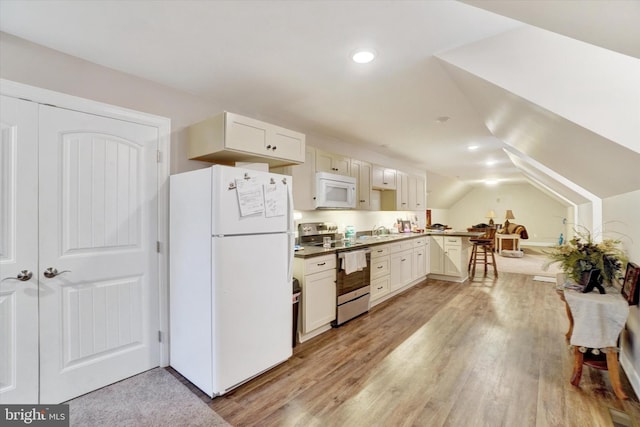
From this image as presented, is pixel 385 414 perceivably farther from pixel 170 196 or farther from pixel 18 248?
pixel 18 248

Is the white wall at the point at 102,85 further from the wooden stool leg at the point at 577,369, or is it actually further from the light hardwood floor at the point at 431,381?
the wooden stool leg at the point at 577,369

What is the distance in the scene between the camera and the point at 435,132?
4059 millimetres

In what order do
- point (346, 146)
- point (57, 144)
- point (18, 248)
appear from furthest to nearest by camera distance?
1. point (346, 146)
2. point (57, 144)
3. point (18, 248)

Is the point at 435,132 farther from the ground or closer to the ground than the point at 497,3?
farther from the ground

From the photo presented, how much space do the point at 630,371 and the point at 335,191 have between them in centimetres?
317

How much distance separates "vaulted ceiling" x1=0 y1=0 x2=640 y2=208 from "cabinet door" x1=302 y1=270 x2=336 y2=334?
1.88 meters

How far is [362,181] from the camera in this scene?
4629 mm

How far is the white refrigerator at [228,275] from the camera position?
6.93ft

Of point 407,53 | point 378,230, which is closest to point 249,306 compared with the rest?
point 407,53

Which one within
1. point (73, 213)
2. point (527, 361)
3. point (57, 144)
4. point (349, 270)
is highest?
point (57, 144)

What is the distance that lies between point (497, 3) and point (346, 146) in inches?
140

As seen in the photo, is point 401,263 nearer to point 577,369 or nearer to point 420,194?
point 420,194

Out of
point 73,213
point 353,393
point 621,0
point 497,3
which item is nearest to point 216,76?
point 73,213

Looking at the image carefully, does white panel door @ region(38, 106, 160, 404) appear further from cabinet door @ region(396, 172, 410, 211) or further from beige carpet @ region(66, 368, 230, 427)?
cabinet door @ region(396, 172, 410, 211)
